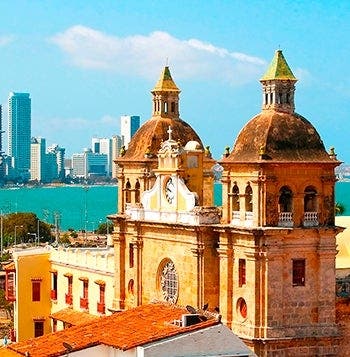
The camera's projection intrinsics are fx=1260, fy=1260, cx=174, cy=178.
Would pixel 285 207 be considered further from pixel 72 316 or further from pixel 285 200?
pixel 72 316

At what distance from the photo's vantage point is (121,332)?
123 feet

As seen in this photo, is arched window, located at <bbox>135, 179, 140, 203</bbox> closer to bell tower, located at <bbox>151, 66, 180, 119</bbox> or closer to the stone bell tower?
bell tower, located at <bbox>151, 66, 180, 119</bbox>

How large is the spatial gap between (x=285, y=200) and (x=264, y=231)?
1716 millimetres

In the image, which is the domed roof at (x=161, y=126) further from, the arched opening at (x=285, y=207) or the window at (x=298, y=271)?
the window at (x=298, y=271)

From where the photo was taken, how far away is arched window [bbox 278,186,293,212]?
135 ft

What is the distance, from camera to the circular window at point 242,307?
4150cm

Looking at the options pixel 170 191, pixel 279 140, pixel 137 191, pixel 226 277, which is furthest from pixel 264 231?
pixel 137 191

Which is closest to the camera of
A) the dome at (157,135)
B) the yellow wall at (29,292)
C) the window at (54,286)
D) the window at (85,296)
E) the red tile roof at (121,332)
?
the red tile roof at (121,332)

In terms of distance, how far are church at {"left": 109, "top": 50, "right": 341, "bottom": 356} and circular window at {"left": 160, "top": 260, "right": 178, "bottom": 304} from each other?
5 centimetres

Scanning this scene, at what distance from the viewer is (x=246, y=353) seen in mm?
35656

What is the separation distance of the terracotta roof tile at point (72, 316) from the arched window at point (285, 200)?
1571 cm

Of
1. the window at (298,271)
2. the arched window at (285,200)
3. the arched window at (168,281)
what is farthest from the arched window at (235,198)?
Result: the arched window at (168,281)

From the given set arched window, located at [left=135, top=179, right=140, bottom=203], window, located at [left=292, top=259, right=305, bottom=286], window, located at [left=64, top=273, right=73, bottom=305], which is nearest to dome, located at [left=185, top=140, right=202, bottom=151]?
arched window, located at [left=135, top=179, right=140, bottom=203]

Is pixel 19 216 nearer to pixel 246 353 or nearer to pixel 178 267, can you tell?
pixel 178 267
